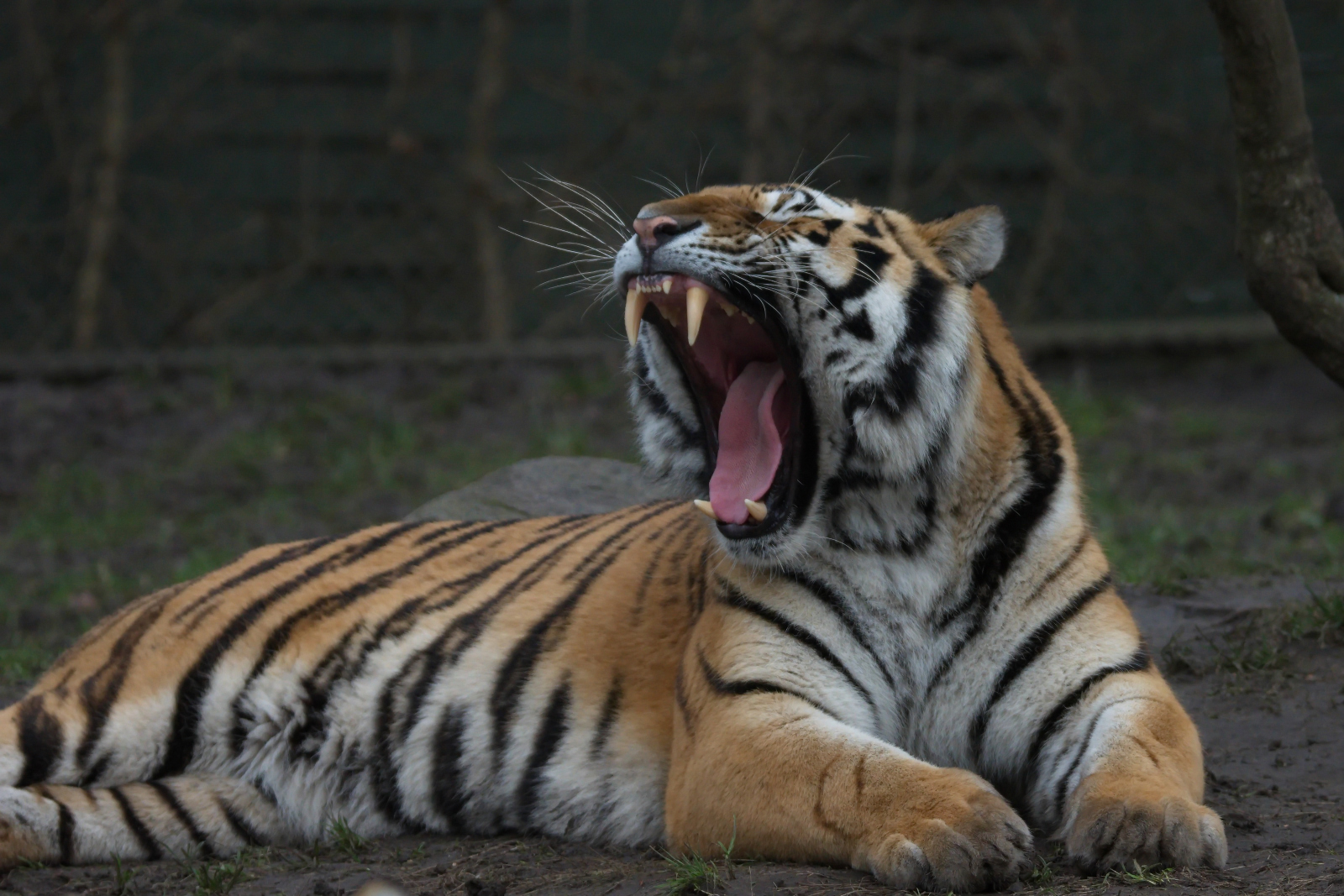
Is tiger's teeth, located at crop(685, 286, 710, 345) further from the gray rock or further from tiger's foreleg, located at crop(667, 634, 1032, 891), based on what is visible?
the gray rock

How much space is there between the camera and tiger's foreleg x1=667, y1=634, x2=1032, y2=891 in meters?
2.31

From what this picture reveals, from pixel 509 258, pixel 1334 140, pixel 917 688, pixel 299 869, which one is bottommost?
pixel 299 869

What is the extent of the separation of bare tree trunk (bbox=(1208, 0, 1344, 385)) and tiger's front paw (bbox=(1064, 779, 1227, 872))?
1.62 meters

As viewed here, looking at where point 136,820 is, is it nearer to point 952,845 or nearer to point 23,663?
point 23,663

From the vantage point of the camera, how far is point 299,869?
3.00 m

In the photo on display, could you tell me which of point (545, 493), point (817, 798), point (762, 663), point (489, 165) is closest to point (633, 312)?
point (762, 663)

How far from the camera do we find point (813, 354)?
279cm

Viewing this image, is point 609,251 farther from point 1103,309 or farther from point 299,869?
point 1103,309

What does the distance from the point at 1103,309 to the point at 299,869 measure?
22.7 feet

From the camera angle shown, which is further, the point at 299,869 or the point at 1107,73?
the point at 1107,73

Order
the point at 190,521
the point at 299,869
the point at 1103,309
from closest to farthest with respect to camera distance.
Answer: the point at 299,869, the point at 190,521, the point at 1103,309

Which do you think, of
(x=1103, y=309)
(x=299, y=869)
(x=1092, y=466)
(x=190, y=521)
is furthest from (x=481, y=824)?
(x=1103, y=309)

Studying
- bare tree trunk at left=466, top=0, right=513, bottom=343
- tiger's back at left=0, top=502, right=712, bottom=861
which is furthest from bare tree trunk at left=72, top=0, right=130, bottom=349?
tiger's back at left=0, top=502, right=712, bottom=861

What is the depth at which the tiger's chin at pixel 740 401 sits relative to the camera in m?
2.75
